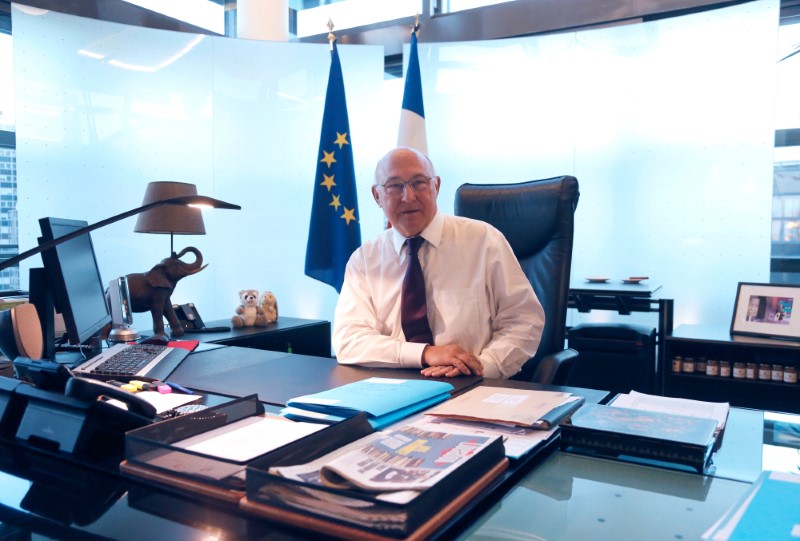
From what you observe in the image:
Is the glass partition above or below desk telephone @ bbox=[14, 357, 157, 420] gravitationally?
above

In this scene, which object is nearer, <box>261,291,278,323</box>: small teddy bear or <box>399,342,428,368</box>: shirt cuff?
<box>399,342,428,368</box>: shirt cuff

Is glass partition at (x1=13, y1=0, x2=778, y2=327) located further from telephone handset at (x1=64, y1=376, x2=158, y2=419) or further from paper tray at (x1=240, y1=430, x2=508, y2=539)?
paper tray at (x1=240, y1=430, x2=508, y2=539)

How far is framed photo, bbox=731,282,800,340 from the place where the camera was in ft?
9.04

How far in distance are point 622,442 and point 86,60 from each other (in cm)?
343

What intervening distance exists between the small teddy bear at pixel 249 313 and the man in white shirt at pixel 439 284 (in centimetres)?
104

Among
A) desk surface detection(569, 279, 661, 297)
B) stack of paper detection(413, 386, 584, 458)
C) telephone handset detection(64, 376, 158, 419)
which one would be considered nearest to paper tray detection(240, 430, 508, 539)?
stack of paper detection(413, 386, 584, 458)

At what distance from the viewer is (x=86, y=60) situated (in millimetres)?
3205

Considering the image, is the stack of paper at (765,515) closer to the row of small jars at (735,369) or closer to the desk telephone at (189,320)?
the row of small jars at (735,369)

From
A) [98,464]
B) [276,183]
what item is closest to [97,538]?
[98,464]

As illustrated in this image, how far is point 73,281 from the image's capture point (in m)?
1.46

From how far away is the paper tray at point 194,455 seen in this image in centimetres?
72

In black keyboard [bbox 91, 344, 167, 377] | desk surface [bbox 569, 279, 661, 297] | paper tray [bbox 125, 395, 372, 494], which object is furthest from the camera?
desk surface [bbox 569, 279, 661, 297]

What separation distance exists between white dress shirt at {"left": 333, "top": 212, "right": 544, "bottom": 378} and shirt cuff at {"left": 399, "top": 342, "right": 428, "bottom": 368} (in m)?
0.12

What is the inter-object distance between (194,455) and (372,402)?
335 mm
